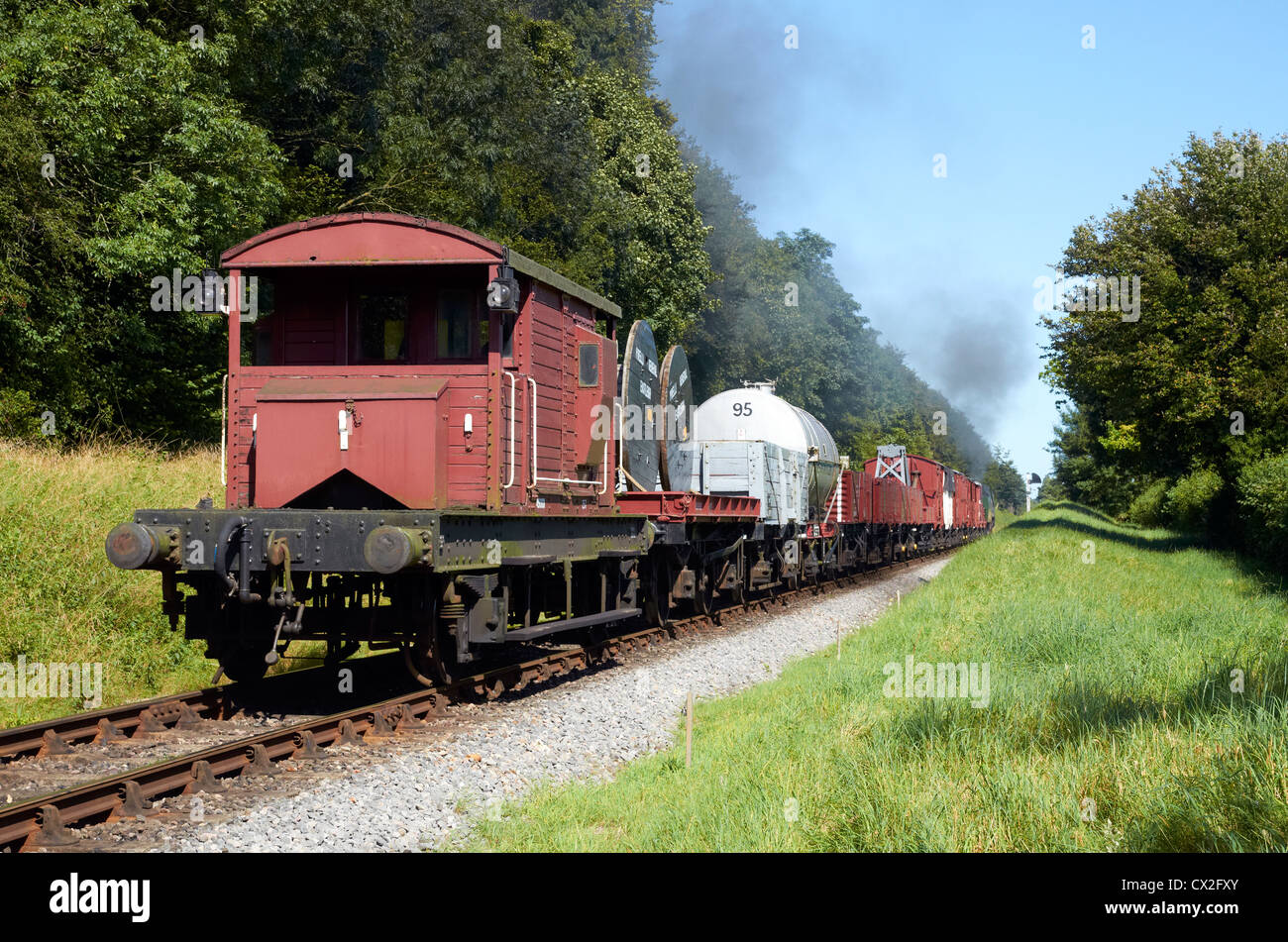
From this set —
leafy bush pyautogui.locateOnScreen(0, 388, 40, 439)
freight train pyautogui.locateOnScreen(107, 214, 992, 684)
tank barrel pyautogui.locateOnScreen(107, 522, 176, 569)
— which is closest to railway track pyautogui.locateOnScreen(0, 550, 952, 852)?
freight train pyautogui.locateOnScreen(107, 214, 992, 684)

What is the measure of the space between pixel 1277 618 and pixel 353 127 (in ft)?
84.6

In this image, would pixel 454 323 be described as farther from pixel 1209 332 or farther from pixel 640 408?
pixel 1209 332

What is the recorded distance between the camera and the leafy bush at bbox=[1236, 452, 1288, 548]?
22234mm

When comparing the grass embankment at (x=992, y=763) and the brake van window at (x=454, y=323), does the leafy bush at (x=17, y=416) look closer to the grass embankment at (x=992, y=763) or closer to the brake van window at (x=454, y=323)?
the brake van window at (x=454, y=323)

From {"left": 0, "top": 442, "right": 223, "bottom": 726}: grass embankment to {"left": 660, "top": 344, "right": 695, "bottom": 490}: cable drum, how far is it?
6.12 metres

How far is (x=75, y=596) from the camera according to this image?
39.3 feet

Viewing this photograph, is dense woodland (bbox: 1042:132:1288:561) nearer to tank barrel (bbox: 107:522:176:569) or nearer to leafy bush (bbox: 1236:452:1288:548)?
leafy bush (bbox: 1236:452:1288:548)

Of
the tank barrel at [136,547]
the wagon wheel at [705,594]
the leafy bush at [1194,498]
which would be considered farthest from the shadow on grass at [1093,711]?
the leafy bush at [1194,498]

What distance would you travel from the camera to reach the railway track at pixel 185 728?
6027 mm

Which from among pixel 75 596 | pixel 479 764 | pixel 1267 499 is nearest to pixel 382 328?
pixel 479 764

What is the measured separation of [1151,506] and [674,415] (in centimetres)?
4936

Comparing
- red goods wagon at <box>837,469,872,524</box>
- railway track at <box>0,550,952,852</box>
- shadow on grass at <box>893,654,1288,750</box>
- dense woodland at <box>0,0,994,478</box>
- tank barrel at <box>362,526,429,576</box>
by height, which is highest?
dense woodland at <box>0,0,994,478</box>

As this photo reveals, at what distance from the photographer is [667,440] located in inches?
656

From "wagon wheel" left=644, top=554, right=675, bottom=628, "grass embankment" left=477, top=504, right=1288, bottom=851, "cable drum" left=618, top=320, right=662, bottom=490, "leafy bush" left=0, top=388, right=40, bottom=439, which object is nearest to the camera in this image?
"grass embankment" left=477, top=504, right=1288, bottom=851
